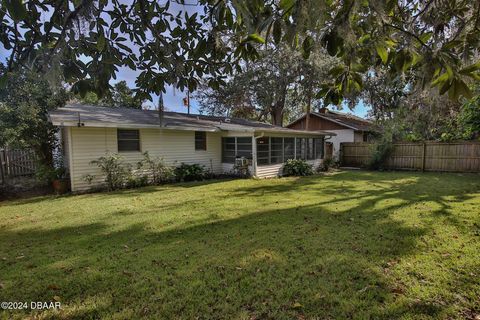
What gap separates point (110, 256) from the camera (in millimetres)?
3619

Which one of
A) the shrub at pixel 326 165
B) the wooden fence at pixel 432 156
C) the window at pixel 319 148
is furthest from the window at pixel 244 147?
the wooden fence at pixel 432 156

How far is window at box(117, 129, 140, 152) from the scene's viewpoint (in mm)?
10047

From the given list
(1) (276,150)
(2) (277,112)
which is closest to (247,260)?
(1) (276,150)

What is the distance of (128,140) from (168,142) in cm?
163

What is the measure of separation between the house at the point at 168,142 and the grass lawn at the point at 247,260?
2.84 m

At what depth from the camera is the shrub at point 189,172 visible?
11258 mm

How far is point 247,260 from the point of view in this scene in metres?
3.46

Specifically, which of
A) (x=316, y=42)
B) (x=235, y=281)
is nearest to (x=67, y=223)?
(x=235, y=281)

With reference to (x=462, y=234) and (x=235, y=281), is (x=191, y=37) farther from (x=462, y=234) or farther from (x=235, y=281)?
(x=462, y=234)

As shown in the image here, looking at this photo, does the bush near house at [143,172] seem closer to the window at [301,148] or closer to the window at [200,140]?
the window at [200,140]

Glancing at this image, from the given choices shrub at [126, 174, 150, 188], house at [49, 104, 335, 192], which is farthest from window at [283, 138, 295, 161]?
shrub at [126, 174, 150, 188]

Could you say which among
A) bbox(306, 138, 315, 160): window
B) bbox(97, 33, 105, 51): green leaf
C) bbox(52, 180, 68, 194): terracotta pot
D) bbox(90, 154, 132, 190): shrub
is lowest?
bbox(52, 180, 68, 194): terracotta pot

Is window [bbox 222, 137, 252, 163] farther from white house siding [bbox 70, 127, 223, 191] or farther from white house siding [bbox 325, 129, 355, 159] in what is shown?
white house siding [bbox 325, 129, 355, 159]

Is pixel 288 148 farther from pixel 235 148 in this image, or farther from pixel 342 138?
pixel 342 138
